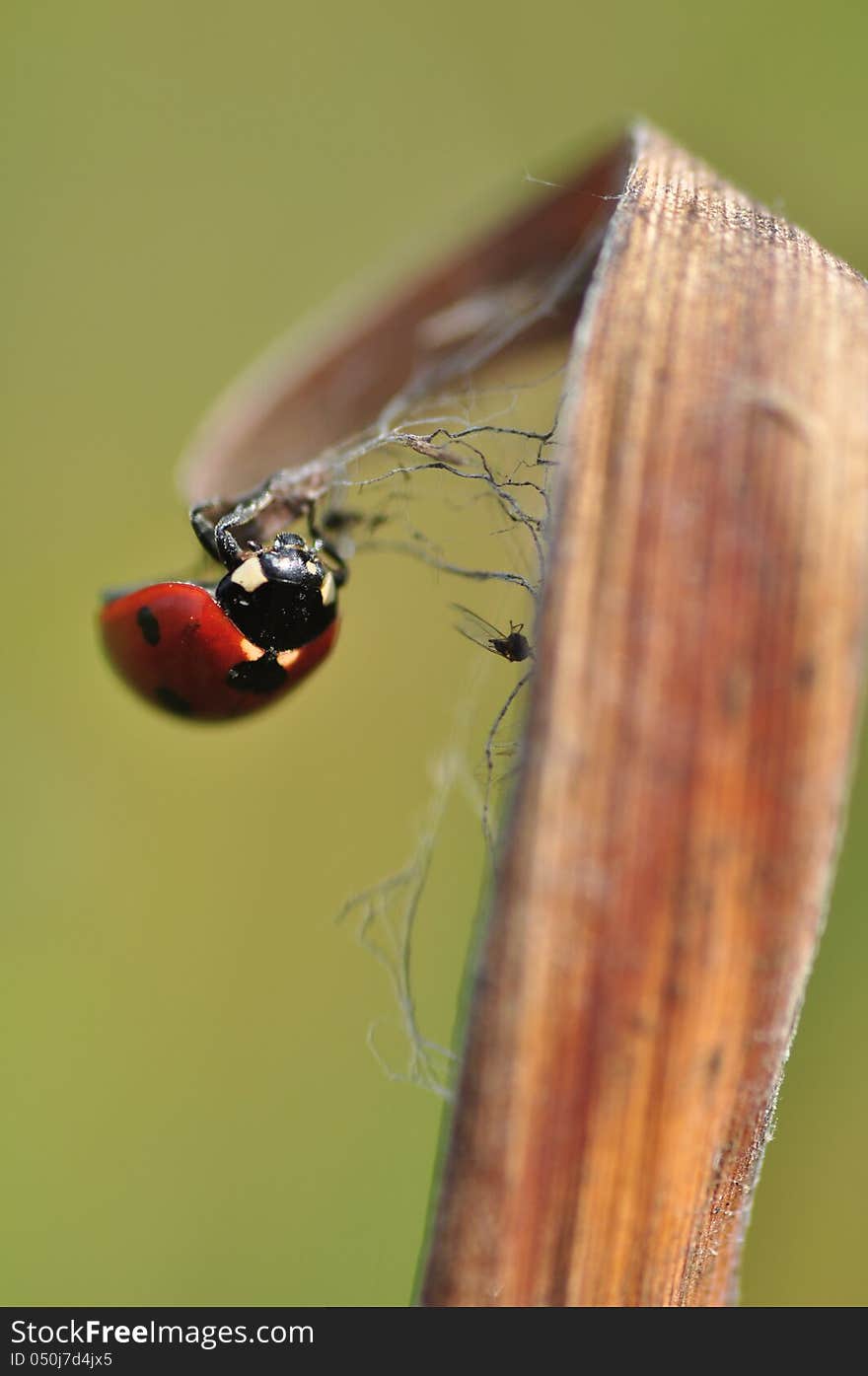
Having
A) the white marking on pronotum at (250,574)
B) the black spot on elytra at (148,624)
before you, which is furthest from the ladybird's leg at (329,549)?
the black spot on elytra at (148,624)

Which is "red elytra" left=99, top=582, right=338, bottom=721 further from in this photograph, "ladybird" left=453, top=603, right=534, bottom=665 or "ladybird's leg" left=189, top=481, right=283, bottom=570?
"ladybird" left=453, top=603, right=534, bottom=665

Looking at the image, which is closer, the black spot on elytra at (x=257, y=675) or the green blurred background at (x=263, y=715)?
the black spot on elytra at (x=257, y=675)

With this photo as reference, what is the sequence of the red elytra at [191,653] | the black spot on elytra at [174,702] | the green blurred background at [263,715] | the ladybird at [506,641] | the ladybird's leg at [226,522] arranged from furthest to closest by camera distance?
the green blurred background at [263,715], the black spot on elytra at [174,702], the red elytra at [191,653], the ladybird's leg at [226,522], the ladybird at [506,641]

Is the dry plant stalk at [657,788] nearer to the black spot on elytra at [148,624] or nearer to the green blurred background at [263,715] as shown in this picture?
the black spot on elytra at [148,624]

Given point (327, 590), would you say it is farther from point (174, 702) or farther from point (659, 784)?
point (659, 784)

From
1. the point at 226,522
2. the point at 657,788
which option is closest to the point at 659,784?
the point at 657,788

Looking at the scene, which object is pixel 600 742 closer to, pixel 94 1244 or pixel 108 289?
pixel 94 1244

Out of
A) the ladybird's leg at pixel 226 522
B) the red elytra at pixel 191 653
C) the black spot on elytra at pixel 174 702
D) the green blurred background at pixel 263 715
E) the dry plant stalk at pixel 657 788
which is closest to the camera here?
the dry plant stalk at pixel 657 788

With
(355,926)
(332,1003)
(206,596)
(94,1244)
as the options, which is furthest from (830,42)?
(94,1244)
